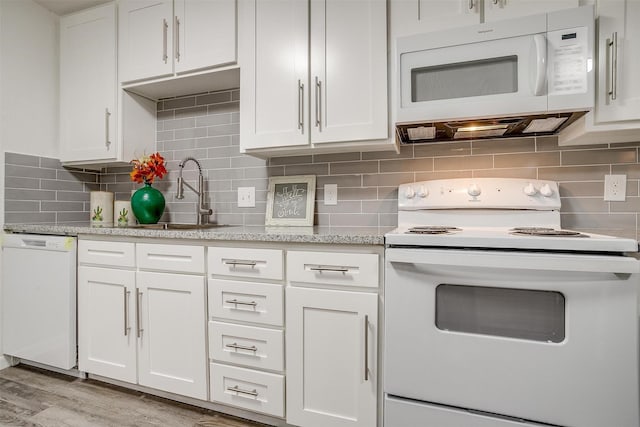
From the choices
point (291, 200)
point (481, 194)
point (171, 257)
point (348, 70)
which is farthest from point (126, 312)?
point (481, 194)

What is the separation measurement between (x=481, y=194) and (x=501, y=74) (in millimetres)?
545

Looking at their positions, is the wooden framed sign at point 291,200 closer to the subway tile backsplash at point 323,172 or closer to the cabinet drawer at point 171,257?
the subway tile backsplash at point 323,172

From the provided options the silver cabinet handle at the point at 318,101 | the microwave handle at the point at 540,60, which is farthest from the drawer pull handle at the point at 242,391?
the microwave handle at the point at 540,60

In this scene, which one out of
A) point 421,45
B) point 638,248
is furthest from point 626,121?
point 421,45

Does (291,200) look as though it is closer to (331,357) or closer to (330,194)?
(330,194)

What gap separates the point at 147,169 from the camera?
7.07 feet

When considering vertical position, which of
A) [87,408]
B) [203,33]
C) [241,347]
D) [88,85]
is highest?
[203,33]

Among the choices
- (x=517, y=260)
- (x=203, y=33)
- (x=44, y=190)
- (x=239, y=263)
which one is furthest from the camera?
(x=44, y=190)

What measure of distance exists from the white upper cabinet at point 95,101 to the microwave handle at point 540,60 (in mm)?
2260

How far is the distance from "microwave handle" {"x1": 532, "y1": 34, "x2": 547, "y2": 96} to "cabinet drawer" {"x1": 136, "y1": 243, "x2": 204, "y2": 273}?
154 cm

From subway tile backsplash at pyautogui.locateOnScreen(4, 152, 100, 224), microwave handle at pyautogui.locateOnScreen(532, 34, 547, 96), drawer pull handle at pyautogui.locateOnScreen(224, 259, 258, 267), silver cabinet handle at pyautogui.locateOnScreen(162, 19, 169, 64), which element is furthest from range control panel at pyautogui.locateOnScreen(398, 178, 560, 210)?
subway tile backsplash at pyautogui.locateOnScreen(4, 152, 100, 224)

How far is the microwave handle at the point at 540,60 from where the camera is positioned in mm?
1301

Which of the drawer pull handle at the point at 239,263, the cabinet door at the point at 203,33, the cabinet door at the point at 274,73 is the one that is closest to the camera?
the drawer pull handle at the point at 239,263

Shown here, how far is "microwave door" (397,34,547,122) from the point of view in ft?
4.39
